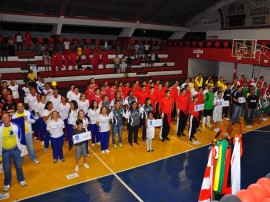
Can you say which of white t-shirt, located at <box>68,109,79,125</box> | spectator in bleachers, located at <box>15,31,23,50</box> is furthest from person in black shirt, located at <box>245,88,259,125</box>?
spectator in bleachers, located at <box>15,31,23,50</box>

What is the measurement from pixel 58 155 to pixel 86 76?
11794 mm

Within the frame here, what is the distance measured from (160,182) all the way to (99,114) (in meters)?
3.12

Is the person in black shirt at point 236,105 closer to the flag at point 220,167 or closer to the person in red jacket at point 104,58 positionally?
the flag at point 220,167

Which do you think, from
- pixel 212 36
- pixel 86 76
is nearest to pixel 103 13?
pixel 86 76

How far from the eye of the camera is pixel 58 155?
8.36 m

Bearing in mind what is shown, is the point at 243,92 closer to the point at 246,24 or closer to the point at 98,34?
the point at 246,24

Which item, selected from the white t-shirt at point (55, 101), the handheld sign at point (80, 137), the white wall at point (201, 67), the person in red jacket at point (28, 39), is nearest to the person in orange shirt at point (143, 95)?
the white t-shirt at point (55, 101)

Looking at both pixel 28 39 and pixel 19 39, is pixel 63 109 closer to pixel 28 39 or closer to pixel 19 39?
pixel 28 39

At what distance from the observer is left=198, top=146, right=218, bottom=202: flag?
5.40 metres

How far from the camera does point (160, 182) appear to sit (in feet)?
23.8

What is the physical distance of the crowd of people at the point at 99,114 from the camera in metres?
7.59

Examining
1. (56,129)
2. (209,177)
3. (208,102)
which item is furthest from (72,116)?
(208,102)

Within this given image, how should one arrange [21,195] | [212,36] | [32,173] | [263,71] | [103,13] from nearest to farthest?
[21,195] < [32,173] < [263,71] < [103,13] < [212,36]

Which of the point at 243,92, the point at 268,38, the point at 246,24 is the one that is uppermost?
the point at 246,24
